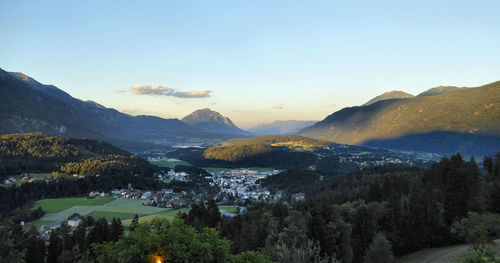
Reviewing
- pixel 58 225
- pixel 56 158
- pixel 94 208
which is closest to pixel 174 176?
pixel 56 158

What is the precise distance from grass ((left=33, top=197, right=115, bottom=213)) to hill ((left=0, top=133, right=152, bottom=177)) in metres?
38.3

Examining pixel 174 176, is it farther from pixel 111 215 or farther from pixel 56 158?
pixel 111 215

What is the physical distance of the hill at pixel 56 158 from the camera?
132m

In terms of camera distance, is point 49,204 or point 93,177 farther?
point 93,177

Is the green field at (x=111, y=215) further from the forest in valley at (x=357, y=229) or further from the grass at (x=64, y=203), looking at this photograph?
the forest in valley at (x=357, y=229)

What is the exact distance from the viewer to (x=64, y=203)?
94.0 metres

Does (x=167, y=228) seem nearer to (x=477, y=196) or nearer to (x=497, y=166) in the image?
(x=477, y=196)

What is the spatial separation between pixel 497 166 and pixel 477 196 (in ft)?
94.3

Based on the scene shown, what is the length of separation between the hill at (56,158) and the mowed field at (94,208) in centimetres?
4116

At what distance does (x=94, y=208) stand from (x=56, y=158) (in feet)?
273

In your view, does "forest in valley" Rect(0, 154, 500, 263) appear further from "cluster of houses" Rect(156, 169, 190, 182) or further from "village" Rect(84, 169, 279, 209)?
"cluster of houses" Rect(156, 169, 190, 182)

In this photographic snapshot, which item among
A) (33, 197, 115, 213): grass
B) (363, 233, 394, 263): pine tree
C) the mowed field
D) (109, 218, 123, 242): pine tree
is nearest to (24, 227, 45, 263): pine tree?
(109, 218, 123, 242): pine tree

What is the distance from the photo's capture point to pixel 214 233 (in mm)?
16344

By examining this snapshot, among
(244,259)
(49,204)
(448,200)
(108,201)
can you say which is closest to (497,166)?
(448,200)
